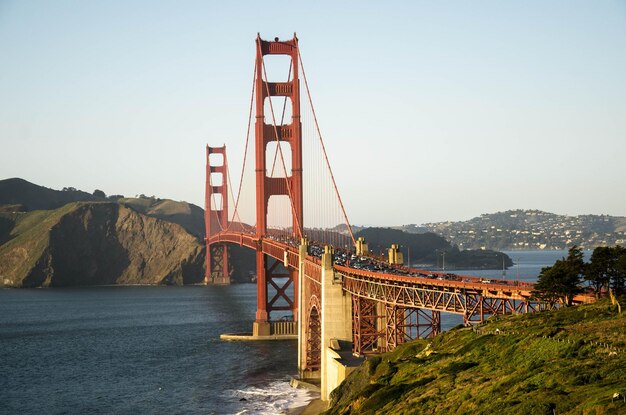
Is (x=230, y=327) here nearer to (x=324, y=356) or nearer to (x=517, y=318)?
(x=324, y=356)

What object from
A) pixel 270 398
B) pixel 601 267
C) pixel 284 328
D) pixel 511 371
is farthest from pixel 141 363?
pixel 511 371

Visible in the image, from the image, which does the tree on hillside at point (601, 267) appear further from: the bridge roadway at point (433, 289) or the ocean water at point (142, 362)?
the ocean water at point (142, 362)

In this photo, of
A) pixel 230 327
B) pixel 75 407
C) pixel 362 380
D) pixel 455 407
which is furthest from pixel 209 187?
pixel 455 407

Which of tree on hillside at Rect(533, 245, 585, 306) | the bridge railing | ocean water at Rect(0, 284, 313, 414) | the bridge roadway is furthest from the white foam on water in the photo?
the bridge railing

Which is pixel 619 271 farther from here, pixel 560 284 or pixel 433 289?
pixel 433 289

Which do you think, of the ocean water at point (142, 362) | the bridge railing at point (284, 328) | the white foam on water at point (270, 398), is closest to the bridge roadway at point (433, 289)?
the white foam on water at point (270, 398)

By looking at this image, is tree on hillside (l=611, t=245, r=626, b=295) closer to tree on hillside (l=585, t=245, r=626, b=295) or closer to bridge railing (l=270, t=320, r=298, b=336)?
tree on hillside (l=585, t=245, r=626, b=295)
